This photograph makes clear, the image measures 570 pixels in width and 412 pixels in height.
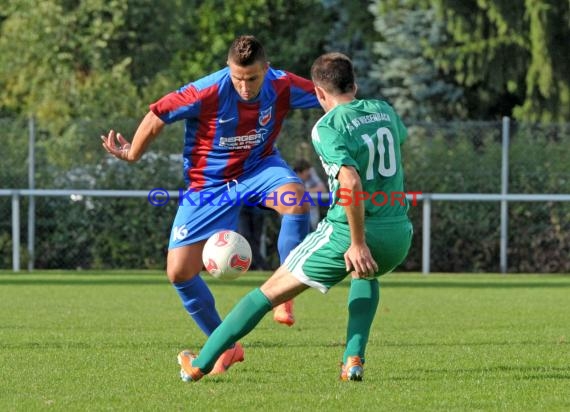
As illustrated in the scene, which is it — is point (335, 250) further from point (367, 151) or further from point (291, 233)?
point (291, 233)

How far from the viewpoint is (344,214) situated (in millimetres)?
6785

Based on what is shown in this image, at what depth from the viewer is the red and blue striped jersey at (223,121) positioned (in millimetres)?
8336

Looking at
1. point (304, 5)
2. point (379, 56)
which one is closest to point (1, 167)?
point (379, 56)

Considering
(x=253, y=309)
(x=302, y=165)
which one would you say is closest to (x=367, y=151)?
(x=253, y=309)

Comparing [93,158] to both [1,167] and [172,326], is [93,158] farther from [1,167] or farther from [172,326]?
[172,326]

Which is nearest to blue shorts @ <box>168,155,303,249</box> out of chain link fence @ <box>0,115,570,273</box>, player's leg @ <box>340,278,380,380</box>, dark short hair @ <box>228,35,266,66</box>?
dark short hair @ <box>228,35,266,66</box>

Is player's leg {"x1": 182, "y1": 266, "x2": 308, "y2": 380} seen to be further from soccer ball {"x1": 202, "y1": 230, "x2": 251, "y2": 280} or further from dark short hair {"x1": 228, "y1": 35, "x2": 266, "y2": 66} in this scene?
dark short hair {"x1": 228, "y1": 35, "x2": 266, "y2": 66}

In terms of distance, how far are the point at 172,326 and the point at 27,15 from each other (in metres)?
21.4

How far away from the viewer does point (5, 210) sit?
64.2ft

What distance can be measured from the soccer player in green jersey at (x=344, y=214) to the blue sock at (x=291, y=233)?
1552 millimetres

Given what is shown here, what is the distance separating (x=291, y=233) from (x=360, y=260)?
6.64ft

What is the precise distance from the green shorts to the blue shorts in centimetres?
142

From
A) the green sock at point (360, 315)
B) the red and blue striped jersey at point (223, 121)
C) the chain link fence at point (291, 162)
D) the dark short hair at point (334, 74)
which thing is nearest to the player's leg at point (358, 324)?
the green sock at point (360, 315)

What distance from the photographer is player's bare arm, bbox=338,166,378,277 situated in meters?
6.45
